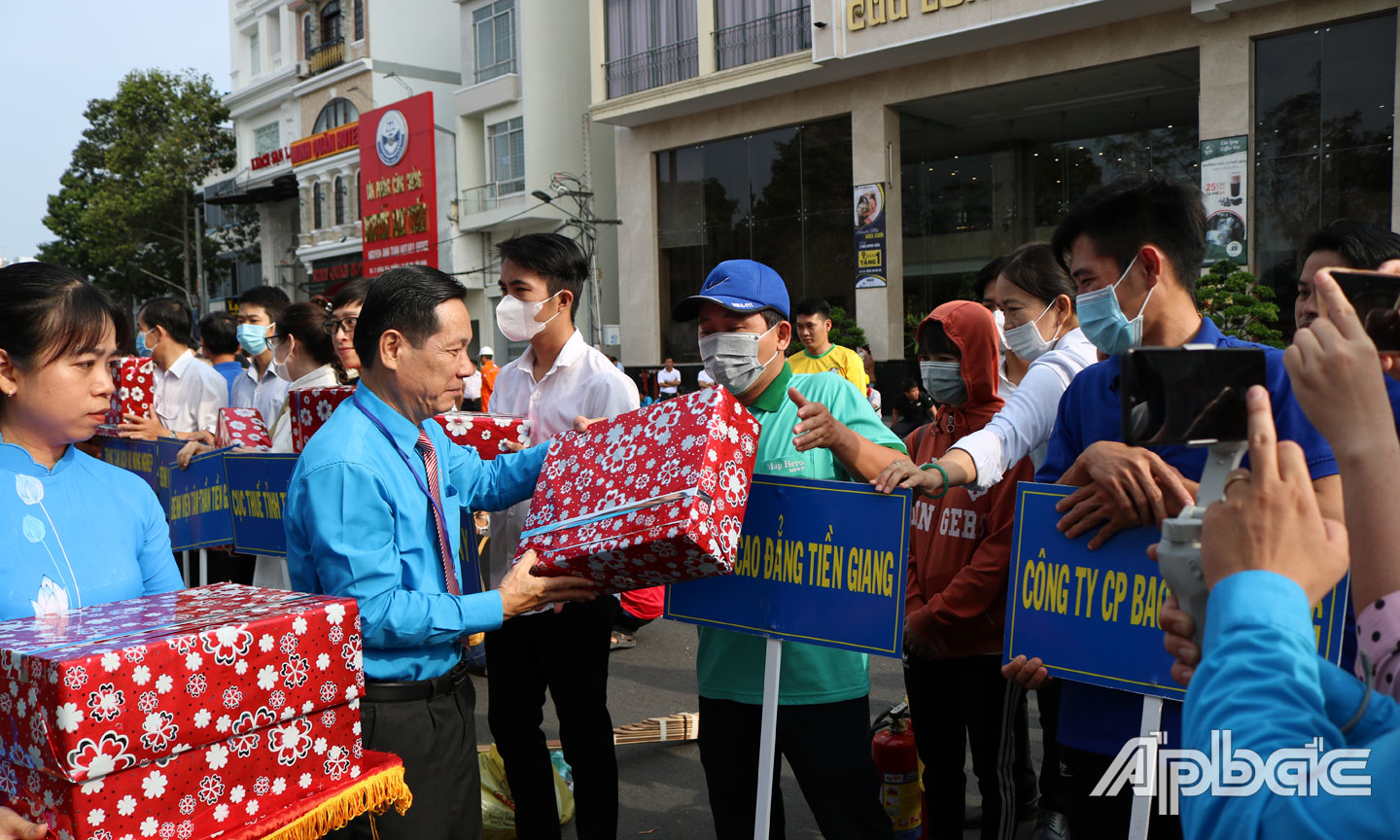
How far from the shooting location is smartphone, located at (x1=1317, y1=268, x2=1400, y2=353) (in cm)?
131

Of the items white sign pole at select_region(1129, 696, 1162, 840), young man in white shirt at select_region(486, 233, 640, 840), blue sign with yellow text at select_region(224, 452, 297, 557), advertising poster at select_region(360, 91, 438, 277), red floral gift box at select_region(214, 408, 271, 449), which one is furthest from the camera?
advertising poster at select_region(360, 91, 438, 277)

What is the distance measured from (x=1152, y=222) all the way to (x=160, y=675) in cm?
232

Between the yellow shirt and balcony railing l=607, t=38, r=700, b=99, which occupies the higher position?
balcony railing l=607, t=38, r=700, b=99

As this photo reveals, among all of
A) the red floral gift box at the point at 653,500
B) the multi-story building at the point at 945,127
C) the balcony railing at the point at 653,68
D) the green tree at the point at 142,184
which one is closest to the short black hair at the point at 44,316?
the red floral gift box at the point at 653,500

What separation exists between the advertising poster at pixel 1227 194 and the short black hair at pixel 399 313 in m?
14.9

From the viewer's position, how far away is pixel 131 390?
548 centimetres

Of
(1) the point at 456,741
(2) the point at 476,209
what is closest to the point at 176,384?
(1) the point at 456,741

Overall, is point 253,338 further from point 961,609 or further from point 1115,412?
point 1115,412

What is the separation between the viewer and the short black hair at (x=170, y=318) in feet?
21.5

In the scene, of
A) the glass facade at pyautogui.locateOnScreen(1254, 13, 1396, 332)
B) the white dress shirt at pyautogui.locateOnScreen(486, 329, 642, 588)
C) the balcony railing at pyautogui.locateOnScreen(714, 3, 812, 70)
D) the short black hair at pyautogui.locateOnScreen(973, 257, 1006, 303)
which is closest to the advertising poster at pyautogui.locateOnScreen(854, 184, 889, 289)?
the balcony railing at pyautogui.locateOnScreen(714, 3, 812, 70)

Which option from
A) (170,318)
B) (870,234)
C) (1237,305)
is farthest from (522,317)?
(870,234)

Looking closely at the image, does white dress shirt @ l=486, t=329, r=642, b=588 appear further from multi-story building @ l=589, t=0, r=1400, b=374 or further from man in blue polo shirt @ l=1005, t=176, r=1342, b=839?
multi-story building @ l=589, t=0, r=1400, b=374

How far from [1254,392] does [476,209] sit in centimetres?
3038

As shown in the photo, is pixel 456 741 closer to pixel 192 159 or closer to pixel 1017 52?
pixel 1017 52
